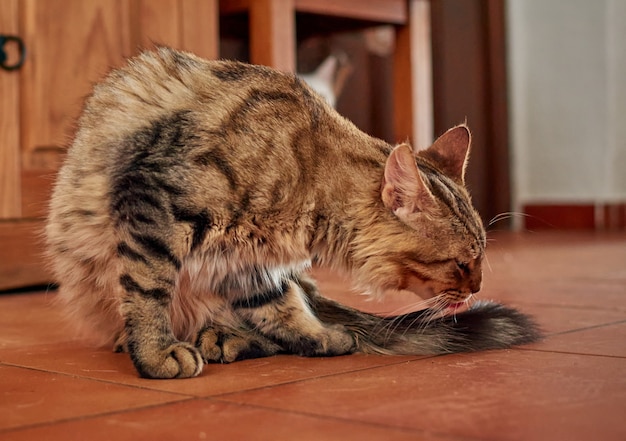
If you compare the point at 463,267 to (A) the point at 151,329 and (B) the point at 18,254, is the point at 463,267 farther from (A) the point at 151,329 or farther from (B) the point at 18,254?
(B) the point at 18,254

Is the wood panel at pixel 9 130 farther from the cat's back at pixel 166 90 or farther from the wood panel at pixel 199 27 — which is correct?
the cat's back at pixel 166 90

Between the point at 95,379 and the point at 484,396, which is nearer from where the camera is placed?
the point at 484,396

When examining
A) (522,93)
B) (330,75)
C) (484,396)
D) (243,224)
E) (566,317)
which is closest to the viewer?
(484,396)

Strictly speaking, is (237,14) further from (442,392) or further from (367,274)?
(442,392)

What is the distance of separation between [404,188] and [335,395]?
0.46 m

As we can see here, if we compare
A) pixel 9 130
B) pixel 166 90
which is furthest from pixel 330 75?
pixel 166 90

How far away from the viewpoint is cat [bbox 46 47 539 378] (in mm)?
1437

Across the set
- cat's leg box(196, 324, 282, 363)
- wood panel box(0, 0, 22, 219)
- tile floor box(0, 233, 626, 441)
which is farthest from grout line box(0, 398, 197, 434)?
wood panel box(0, 0, 22, 219)

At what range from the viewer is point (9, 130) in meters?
2.50

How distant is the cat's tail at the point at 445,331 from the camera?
5.04 feet

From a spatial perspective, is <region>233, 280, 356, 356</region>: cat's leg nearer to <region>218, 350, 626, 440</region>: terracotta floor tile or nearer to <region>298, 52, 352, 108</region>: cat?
<region>218, 350, 626, 440</region>: terracotta floor tile

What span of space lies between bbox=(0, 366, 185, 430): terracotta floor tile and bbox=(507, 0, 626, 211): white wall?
13.5 feet

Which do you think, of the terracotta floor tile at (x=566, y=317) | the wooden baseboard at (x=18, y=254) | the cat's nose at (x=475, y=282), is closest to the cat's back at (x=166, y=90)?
the cat's nose at (x=475, y=282)

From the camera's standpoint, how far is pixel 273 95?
160 centimetres
